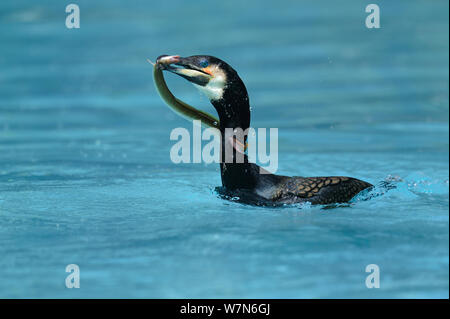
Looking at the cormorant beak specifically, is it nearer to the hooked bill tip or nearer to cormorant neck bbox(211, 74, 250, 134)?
the hooked bill tip

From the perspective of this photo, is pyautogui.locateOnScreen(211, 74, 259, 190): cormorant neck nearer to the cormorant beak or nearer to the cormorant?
the cormorant

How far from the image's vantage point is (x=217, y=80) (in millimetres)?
5879

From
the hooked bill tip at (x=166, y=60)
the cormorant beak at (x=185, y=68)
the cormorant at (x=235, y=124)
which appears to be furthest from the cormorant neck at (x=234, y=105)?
the hooked bill tip at (x=166, y=60)

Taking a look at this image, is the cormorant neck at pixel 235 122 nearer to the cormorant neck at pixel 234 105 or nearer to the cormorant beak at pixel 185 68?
the cormorant neck at pixel 234 105

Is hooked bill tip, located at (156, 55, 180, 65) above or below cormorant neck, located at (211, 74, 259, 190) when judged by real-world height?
above

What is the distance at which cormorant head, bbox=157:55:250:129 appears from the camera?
5867 mm

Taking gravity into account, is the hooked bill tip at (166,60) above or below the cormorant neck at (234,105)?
above

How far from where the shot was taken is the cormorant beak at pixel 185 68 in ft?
19.2

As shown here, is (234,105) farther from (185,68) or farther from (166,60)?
(166,60)

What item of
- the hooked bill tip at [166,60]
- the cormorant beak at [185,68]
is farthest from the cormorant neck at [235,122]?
the hooked bill tip at [166,60]

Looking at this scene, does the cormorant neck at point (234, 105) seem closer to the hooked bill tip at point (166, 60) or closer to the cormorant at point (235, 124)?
the cormorant at point (235, 124)

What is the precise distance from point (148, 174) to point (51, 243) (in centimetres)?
218

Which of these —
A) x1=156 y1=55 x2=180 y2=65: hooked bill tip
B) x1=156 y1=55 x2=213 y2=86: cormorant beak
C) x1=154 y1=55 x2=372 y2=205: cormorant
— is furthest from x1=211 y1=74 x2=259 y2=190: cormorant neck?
x1=156 y1=55 x2=180 y2=65: hooked bill tip
